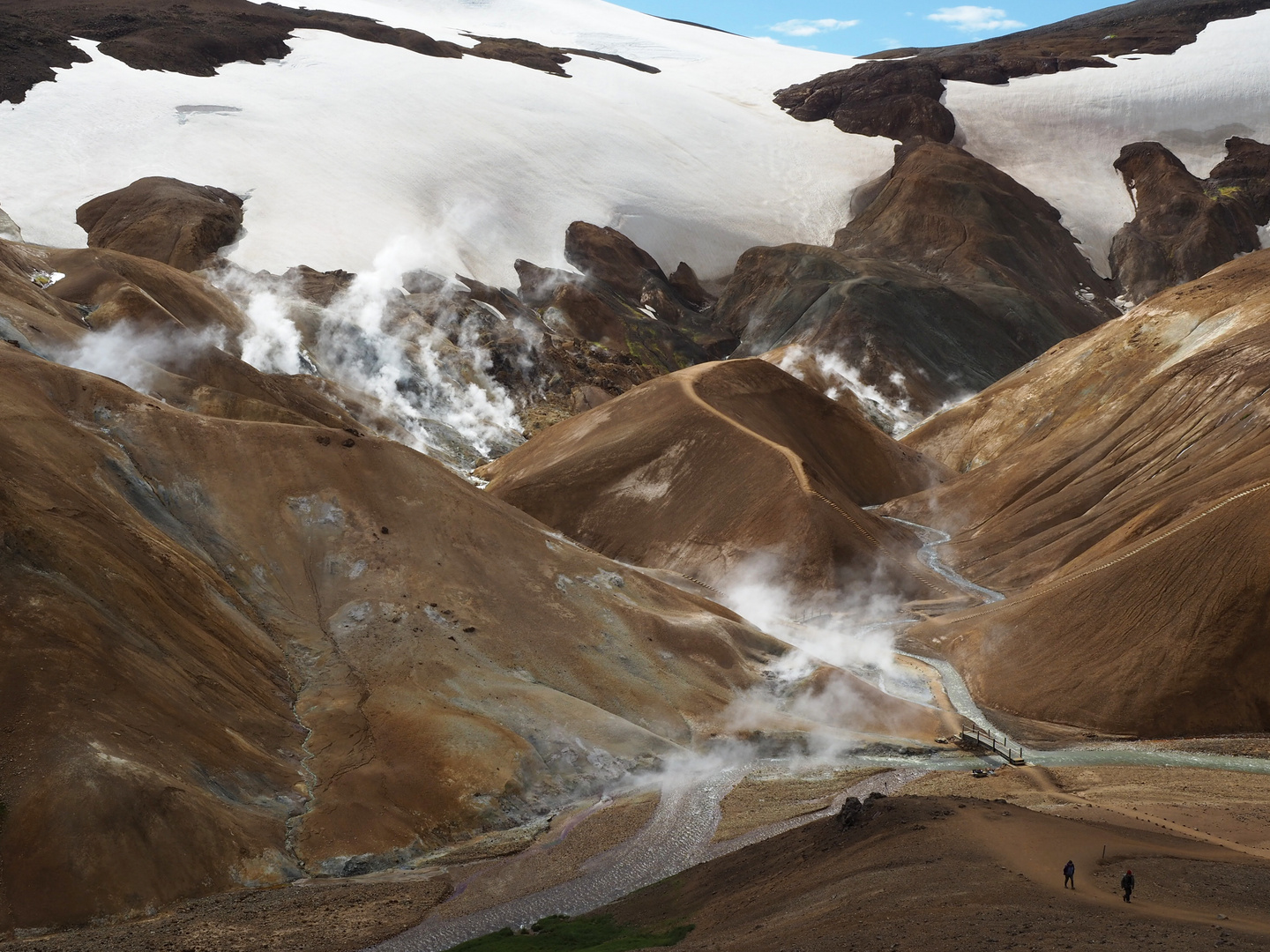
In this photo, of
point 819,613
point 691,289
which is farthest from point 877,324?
point 819,613

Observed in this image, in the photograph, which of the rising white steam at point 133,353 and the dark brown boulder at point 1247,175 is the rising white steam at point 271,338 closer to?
the rising white steam at point 133,353

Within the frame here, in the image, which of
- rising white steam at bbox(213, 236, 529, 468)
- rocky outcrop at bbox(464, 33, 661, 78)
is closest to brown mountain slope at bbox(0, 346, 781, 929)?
rising white steam at bbox(213, 236, 529, 468)

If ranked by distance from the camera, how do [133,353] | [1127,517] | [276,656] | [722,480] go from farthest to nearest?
[722,480] → [1127,517] → [133,353] → [276,656]

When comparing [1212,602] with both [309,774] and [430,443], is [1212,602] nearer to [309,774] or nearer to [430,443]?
[309,774]

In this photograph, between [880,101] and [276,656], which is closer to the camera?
[276,656]

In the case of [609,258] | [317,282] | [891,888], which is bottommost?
[317,282]

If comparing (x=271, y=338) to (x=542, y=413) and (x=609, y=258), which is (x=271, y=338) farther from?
(x=609, y=258)

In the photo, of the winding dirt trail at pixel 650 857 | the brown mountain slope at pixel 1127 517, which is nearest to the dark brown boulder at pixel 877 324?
the brown mountain slope at pixel 1127 517
